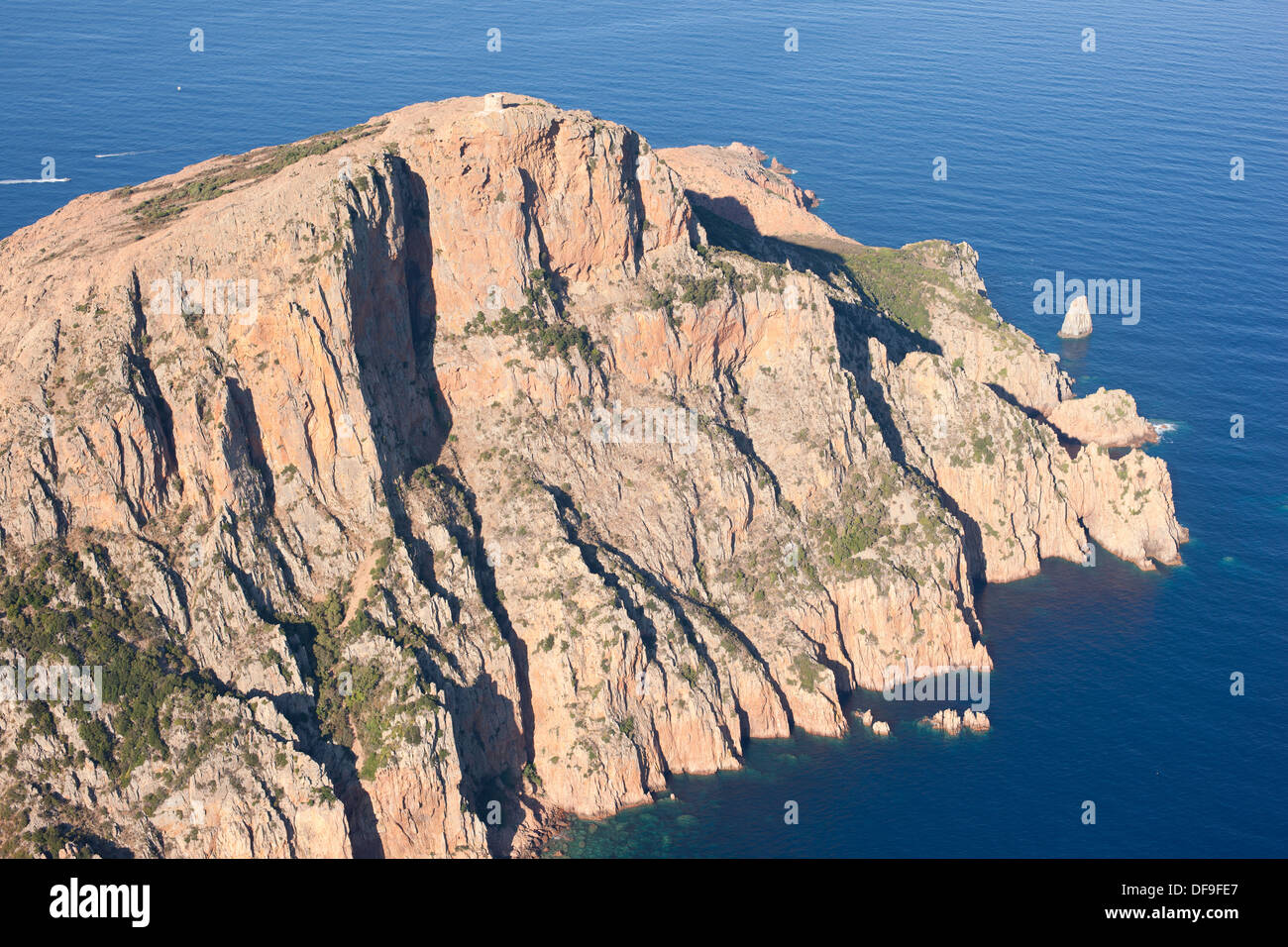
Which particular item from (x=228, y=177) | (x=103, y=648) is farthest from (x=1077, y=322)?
(x=103, y=648)


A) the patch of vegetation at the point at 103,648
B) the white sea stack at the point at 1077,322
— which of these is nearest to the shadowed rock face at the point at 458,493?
the patch of vegetation at the point at 103,648

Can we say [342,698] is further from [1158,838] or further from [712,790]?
[1158,838]

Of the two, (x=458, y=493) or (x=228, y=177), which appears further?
(x=228, y=177)

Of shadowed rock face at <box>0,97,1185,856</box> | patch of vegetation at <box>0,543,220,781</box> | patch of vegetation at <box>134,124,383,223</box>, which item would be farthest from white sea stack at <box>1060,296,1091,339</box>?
patch of vegetation at <box>0,543,220,781</box>

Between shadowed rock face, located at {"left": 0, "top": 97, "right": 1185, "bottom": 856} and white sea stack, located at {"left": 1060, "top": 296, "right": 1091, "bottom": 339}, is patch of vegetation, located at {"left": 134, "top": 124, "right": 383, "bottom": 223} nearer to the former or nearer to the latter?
shadowed rock face, located at {"left": 0, "top": 97, "right": 1185, "bottom": 856}

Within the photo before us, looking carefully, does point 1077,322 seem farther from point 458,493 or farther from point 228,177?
point 228,177

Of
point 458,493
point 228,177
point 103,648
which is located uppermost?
point 228,177

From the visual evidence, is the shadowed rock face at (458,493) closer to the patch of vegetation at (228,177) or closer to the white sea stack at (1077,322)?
the patch of vegetation at (228,177)
